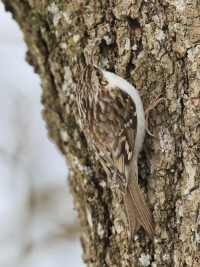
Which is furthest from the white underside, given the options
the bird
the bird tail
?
the bird tail

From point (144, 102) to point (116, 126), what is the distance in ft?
0.74

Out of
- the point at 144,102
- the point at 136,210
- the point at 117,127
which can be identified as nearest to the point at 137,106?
the point at 144,102

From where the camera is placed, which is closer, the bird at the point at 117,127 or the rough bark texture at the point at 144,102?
the rough bark texture at the point at 144,102

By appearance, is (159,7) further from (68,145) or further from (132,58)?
(68,145)

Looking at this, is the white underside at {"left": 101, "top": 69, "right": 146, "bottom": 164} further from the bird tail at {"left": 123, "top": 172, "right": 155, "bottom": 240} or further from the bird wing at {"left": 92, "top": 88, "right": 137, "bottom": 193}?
the bird tail at {"left": 123, "top": 172, "right": 155, "bottom": 240}

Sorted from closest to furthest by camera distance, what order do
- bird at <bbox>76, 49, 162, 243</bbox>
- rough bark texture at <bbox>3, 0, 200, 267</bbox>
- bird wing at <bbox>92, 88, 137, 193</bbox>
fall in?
rough bark texture at <bbox>3, 0, 200, 267</bbox> → bird at <bbox>76, 49, 162, 243</bbox> → bird wing at <bbox>92, 88, 137, 193</bbox>

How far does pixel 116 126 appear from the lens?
2412 millimetres

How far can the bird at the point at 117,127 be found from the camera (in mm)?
2184

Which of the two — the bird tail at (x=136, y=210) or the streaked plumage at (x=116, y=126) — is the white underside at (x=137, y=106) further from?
the bird tail at (x=136, y=210)

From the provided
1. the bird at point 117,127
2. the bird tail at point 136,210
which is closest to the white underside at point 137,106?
the bird at point 117,127

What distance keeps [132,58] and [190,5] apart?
34 cm

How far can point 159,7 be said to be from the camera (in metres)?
2.22

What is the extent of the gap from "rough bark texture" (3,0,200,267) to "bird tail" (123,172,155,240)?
0.03 m

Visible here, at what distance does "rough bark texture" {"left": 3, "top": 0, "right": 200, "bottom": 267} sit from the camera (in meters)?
2.04
